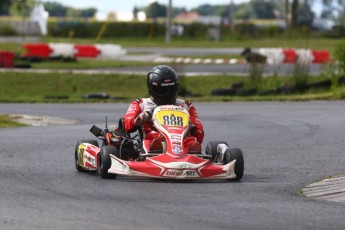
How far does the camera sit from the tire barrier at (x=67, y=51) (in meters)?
38.3

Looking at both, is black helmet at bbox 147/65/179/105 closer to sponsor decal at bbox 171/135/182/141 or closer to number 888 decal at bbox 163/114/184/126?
number 888 decal at bbox 163/114/184/126

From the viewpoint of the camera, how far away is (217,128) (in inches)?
677

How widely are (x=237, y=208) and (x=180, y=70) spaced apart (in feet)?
63.1

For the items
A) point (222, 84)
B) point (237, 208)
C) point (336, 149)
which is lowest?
point (222, 84)

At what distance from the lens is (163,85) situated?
11297mm

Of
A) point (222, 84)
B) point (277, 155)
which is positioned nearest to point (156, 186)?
point (277, 155)

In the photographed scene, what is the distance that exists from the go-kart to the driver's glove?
6cm

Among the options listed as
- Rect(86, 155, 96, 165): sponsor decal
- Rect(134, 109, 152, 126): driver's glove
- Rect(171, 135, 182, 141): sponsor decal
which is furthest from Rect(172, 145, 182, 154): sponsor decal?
Rect(86, 155, 96, 165): sponsor decal

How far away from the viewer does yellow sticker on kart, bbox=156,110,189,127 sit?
35.6ft

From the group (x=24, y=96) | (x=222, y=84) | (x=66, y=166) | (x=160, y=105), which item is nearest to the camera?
(x=160, y=105)

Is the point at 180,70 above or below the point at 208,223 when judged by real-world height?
below

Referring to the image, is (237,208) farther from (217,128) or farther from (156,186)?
(217,128)

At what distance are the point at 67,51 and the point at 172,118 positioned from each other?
28.3 m

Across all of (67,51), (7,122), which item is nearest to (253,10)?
(67,51)
